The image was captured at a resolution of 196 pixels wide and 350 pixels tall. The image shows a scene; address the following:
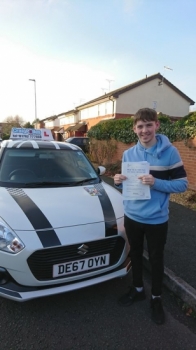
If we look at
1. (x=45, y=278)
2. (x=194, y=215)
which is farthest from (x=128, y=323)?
(x=194, y=215)

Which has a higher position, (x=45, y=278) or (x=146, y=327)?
(x=45, y=278)

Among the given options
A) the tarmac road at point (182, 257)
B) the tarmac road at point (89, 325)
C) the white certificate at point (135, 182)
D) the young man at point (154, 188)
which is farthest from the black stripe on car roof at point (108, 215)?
the tarmac road at point (182, 257)

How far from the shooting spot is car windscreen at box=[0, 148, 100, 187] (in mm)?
3054

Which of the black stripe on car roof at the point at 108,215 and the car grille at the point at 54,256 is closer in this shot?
the car grille at the point at 54,256

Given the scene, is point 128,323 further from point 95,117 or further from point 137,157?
point 95,117

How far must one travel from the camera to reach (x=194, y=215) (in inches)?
187

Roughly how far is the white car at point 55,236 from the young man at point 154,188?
0.27 metres

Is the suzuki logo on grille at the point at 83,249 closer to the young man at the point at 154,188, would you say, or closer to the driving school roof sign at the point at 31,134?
the young man at the point at 154,188

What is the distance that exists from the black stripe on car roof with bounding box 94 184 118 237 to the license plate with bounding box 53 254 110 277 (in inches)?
9.1

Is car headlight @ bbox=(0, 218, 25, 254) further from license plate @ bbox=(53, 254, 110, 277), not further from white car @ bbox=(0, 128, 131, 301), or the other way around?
license plate @ bbox=(53, 254, 110, 277)

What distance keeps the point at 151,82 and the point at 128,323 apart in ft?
85.7

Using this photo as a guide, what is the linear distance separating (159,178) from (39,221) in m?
1.13

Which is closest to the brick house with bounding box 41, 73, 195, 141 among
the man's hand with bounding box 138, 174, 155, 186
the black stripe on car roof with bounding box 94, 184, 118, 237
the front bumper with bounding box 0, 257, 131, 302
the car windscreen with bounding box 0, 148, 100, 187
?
the car windscreen with bounding box 0, 148, 100, 187

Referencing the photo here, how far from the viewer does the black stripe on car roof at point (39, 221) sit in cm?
203
